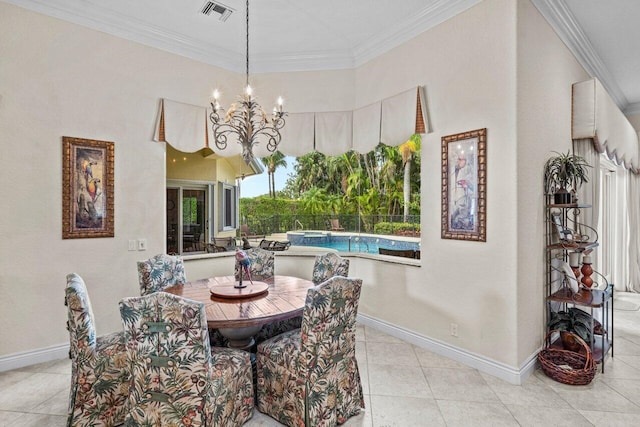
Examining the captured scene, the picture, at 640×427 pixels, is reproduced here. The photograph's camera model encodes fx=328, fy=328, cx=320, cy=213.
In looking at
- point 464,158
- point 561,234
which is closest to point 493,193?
point 464,158

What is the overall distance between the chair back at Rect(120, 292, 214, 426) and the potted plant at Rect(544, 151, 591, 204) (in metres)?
3.09

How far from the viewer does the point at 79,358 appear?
2039 mm

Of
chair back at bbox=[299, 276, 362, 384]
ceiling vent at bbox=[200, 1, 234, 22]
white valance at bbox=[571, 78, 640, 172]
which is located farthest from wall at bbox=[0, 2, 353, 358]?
white valance at bbox=[571, 78, 640, 172]

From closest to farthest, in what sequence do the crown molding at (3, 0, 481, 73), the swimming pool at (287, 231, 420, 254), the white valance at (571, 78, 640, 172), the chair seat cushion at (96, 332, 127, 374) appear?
1. the chair seat cushion at (96, 332, 127, 374)
2. the crown molding at (3, 0, 481, 73)
3. the white valance at (571, 78, 640, 172)
4. the swimming pool at (287, 231, 420, 254)

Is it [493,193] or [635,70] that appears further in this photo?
[635,70]

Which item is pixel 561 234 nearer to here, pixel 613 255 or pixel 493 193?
pixel 493 193

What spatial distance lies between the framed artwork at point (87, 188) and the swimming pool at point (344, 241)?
2.16 m

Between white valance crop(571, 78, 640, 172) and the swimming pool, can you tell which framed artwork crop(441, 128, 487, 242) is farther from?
white valance crop(571, 78, 640, 172)

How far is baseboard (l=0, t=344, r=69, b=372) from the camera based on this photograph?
287 cm

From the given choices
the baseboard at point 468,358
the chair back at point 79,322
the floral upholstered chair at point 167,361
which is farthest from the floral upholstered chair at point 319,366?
the baseboard at point 468,358

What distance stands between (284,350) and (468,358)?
1.82 metres

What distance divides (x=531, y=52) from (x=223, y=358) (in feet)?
11.3

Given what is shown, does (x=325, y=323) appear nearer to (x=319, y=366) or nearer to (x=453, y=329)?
(x=319, y=366)

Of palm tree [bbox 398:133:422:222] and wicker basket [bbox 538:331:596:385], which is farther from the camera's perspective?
palm tree [bbox 398:133:422:222]
